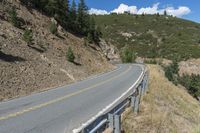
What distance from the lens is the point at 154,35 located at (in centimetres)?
13775

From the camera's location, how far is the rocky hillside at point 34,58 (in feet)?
73.3

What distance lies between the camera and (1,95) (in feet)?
61.6

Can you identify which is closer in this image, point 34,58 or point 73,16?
point 34,58

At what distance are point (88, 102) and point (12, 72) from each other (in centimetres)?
998

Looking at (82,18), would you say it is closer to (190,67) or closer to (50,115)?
(190,67)

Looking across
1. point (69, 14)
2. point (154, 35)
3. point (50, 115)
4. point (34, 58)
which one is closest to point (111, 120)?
point (50, 115)

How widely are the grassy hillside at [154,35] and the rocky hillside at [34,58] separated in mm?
67530

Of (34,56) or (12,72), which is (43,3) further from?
(12,72)

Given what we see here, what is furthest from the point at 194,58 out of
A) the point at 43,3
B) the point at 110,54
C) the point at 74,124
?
the point at 74,124

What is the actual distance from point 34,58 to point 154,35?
113924mm

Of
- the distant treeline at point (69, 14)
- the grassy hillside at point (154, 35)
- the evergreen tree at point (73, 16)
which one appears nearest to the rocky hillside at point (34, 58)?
the distant treeline at point (69, 14)

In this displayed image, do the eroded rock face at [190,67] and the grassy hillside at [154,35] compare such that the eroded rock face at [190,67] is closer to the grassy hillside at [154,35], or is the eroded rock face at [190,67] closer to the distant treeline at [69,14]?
the grassy hillside at [154,35]

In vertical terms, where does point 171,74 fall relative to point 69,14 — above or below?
below

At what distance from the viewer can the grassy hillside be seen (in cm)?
11612
